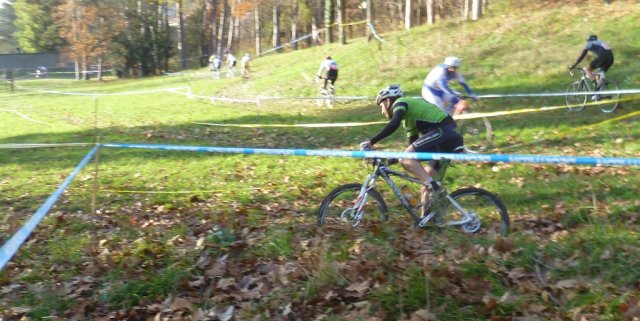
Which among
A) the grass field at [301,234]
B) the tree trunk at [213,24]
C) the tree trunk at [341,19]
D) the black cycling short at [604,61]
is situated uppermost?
the tree trunk at [213,24]

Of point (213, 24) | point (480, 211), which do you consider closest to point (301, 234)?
point (480, 211)

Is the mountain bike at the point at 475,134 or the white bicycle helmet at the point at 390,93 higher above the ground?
the white bicycle helmet at the point at 390,93

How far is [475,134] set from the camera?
12016 mm

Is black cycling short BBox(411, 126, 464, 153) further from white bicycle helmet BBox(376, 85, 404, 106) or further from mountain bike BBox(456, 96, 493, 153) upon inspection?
mountain bike BBox(456, 96, 493, 153)

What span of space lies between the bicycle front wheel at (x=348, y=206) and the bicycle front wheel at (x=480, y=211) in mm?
799

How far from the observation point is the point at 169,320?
4398 mm

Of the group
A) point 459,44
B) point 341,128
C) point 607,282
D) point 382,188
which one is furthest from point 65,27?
point 607,282

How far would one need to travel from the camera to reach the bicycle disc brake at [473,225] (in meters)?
6.10

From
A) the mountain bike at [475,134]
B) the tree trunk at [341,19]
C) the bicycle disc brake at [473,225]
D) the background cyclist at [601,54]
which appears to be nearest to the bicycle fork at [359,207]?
the bicycle disc brake at [473,225]

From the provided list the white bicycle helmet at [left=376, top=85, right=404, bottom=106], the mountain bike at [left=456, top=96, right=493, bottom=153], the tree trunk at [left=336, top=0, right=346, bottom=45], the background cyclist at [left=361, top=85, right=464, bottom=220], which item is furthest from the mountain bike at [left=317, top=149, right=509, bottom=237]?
the tree trunk at [left=336, top=0, right=346, bottom=45]

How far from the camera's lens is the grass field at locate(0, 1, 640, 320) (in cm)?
431

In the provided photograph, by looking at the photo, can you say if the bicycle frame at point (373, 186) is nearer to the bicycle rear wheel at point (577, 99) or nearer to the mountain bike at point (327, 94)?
the bicycle rear wheel at point (577, 99)

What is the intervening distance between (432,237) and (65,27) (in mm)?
59126

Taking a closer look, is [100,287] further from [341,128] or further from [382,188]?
[341,128]
